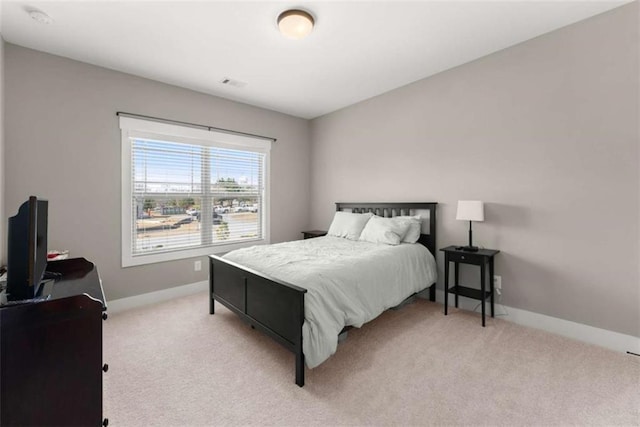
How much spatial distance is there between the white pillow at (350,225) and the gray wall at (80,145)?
6.69 feet

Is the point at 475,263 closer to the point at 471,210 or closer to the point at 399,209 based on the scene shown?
the point at 471,210

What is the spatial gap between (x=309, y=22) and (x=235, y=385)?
2.76m

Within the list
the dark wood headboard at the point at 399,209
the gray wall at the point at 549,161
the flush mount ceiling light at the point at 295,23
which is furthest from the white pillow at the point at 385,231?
the flush mount ceiling light at the point at 295,23

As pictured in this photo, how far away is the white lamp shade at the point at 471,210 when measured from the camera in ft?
9.34

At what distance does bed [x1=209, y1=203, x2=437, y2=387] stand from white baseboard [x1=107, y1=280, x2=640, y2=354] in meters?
0.74

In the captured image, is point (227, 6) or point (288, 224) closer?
point (227, 6)

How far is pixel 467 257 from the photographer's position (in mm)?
2879

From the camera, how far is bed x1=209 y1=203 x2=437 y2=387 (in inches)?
78.4

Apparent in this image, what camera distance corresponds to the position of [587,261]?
2.48 metres

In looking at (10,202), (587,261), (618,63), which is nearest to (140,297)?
(10,202)

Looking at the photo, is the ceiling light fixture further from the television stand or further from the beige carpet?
the beige carpet

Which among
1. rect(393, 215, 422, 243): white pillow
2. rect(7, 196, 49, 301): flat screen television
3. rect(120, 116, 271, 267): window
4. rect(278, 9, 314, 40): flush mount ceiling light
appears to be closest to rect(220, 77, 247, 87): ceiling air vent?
rect(120, 116, 271, 267): window

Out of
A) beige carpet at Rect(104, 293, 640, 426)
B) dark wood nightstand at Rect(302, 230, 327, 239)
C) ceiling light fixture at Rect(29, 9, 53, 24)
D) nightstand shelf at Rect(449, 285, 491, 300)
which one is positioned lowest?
beige carpet at Rect(104, 293, 640, 426)

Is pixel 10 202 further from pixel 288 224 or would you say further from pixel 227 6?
pixel 288 224
